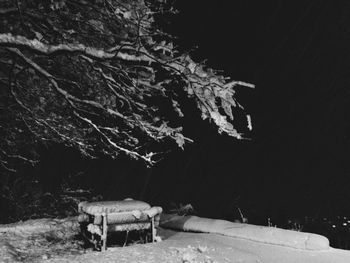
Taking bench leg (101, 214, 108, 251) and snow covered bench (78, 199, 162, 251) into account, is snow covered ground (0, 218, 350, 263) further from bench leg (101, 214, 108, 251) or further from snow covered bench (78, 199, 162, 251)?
snow covered bench (78, 199, 162, 251)

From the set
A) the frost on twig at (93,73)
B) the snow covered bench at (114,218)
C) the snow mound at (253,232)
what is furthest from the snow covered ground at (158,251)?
the frost on twig at (93,73)

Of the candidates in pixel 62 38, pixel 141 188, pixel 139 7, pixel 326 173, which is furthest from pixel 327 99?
pixel 62 38

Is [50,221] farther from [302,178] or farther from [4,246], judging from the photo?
[302,178]

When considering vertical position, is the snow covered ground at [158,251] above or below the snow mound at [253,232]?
below

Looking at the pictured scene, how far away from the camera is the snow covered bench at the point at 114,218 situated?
7.50m

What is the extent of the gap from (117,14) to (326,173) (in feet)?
55.0

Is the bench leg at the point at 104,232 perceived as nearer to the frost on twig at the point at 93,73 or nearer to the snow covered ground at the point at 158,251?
the snow covered ground at the point at 158,251

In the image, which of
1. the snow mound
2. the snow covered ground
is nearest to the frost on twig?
the snow covered ground

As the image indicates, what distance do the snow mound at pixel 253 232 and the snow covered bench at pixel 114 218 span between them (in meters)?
1.88

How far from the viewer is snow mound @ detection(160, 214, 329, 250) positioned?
7.59 m

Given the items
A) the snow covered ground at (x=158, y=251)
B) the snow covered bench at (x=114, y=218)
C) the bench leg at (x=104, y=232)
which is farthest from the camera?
the snow covered bench at (x=114, y=218)

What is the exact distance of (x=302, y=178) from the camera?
840 inches

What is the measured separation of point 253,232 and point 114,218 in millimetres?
3281

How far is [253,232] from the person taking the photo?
8.52m
